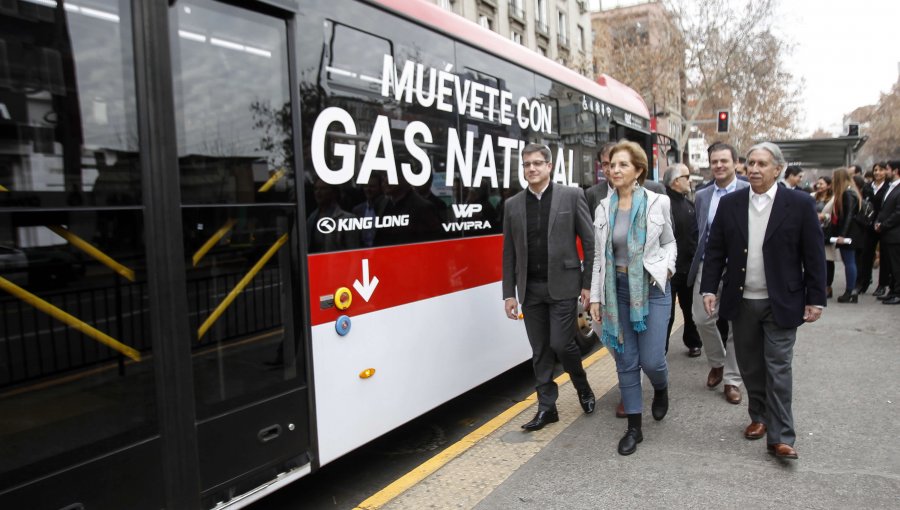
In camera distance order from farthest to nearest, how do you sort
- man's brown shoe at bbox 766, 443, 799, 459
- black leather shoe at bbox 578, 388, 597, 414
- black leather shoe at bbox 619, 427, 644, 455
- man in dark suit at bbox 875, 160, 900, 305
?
man in dark suit at bbox 875, 160, 900, 305, black leather shoe at bbox 578, 388, 597, 414, black leather shoe at bbox 619, 427, 644, 455, man's brown shoe at bbox 766, 443, 799, 459

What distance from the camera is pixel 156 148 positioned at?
2.58 metres

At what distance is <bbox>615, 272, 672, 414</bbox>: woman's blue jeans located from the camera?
4.16 metres

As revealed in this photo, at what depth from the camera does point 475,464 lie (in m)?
3.97

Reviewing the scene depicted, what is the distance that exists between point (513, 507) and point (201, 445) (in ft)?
5.51

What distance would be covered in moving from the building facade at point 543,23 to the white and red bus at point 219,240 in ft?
75.4

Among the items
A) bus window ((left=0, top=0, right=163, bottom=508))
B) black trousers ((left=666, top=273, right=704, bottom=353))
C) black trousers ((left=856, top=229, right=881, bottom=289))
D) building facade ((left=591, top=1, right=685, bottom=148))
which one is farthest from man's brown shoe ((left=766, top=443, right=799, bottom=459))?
building facade ((left=591, top=1, right=685, bottom=148))

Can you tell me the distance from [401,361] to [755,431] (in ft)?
7.86

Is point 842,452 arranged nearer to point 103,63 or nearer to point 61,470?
point 61,470

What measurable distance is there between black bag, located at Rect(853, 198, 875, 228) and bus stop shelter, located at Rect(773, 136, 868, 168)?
9153 mm

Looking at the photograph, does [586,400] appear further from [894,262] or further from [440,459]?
[894,262]

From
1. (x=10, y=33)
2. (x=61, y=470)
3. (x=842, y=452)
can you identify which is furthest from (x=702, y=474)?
(x=10, y=33)

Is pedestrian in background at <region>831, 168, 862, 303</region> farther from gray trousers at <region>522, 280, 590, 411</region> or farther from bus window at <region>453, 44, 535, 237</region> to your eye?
gray trousers at <region>522, 280, 590, 411</region>

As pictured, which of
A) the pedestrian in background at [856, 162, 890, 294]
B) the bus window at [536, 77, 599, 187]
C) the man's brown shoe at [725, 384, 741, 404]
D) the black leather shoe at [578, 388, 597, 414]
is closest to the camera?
the black leather shoe at [578, 388, 597, 414]

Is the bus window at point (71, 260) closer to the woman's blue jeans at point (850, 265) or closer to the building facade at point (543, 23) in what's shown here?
the woman's blue jeans at point (850, 265)
